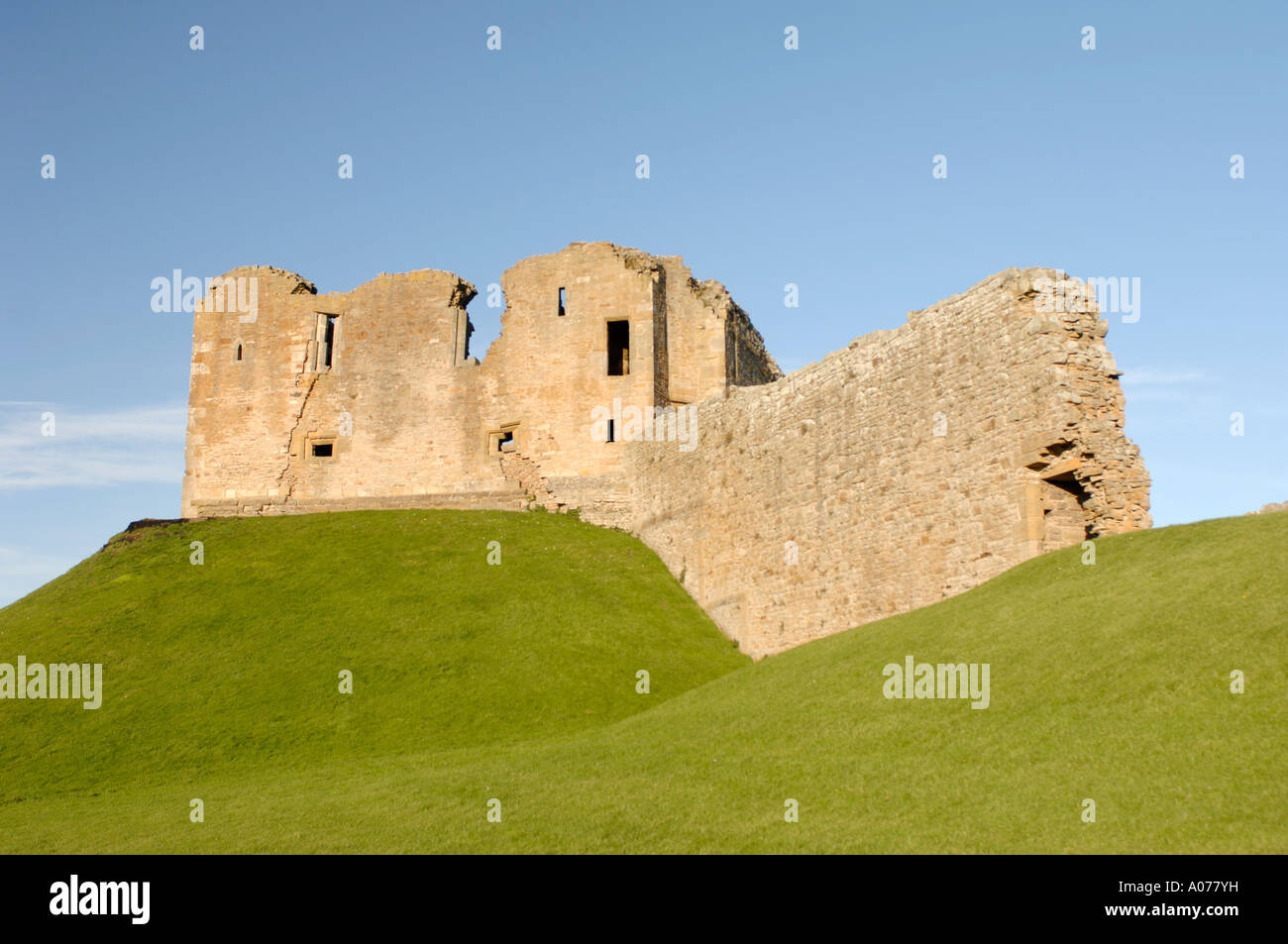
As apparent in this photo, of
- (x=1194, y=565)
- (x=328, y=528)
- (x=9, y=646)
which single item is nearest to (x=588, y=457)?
(x=328, y=528)

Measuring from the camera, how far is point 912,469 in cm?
1905

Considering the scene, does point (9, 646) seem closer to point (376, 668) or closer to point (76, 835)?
point (376, 668)

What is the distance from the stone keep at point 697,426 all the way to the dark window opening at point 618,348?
5.1 inches

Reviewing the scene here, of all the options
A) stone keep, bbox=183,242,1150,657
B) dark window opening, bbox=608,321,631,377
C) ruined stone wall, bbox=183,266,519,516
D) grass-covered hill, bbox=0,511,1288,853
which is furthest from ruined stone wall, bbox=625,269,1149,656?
ruined stone wall, bbox=183,266,519,516

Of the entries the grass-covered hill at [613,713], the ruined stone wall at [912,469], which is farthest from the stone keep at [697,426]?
the grass-covered hill at [613,713]

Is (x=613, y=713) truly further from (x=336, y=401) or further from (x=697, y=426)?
(x=336, y=401)

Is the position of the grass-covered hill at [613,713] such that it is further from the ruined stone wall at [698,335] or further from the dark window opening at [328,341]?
the dark window opening at [328,341]

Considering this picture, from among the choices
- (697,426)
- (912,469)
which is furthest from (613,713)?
(697,426)

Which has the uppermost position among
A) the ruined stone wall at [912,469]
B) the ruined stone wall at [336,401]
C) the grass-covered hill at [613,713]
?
the ruined stone wall at [336,401]

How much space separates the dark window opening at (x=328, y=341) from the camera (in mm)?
36375

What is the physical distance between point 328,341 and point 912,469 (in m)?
23.0

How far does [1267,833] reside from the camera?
27.6 ft
